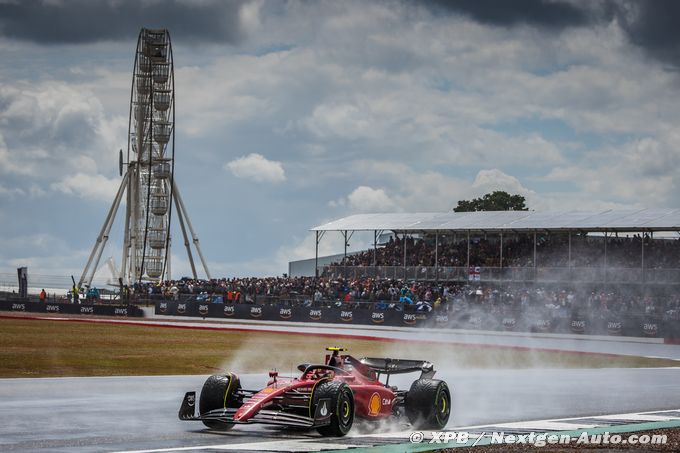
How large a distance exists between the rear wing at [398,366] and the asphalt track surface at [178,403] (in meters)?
0.88

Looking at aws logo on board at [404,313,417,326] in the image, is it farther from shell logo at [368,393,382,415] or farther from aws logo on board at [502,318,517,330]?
shell logo at [368,393,382,415]

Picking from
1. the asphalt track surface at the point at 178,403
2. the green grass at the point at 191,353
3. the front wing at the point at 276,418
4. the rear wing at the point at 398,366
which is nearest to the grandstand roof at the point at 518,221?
the green grass at the point at 191,353

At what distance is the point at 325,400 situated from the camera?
13086mm

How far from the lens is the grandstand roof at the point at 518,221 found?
6100 cm

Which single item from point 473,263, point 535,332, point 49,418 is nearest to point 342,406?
point 49,418

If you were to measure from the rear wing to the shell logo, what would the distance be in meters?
0.96

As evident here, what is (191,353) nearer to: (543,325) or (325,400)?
(325,400)

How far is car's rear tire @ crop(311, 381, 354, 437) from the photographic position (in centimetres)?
Result: 1313

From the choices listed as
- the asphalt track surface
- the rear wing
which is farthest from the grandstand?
the rear wing

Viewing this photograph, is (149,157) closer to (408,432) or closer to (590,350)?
(590,350)

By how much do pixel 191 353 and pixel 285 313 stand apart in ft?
94.4

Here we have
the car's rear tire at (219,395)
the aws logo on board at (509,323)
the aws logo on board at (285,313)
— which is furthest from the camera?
the aws logo on board at (285,313)

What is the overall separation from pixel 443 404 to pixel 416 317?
3968cm

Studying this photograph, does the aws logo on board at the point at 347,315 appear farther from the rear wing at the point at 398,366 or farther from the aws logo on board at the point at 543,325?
the rear wing at the point at 398,366
